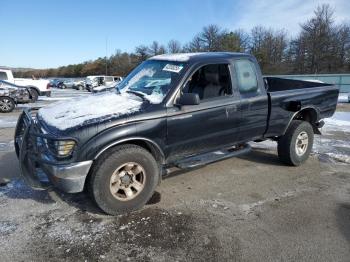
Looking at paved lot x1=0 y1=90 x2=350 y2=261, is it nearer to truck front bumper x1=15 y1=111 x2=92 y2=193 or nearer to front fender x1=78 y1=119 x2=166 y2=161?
truck front bumper x1=15 y1=111 x2=92 y2=193

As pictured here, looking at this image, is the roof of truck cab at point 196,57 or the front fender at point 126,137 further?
the roof of truck cab at point 196,57

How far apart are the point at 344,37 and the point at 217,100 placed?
57.1m

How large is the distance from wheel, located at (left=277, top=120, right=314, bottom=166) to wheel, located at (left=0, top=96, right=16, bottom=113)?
39.9 feet

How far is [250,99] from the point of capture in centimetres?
514

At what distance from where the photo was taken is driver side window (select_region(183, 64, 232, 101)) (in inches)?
186

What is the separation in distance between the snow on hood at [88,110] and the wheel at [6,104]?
10.9m

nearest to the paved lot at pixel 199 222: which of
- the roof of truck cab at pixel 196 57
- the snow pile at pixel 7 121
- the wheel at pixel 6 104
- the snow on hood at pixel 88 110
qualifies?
the snow on hood at pixel 88 110

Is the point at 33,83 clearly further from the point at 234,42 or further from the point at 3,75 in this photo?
the point at 234,42

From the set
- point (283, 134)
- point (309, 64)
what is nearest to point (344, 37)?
point (309, 64)

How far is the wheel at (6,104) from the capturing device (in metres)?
14.3

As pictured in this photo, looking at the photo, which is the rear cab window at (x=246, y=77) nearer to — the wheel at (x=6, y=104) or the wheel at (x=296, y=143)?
the wheel at (x=296, y=143)

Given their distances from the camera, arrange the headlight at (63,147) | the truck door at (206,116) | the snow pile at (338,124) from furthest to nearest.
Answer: the snow pile at (338,124) < the truck door at (206,116) < the headlight at (63,147)

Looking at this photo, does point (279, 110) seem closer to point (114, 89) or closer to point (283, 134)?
point (283, 134)

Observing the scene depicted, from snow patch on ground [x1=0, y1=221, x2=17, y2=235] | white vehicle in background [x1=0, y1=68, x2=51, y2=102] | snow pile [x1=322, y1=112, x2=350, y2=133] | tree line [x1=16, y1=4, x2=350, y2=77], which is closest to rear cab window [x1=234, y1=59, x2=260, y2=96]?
snow patch on ground [x1=0, y1=221, x2=17, y2=235]
